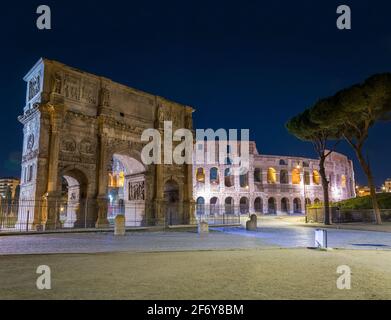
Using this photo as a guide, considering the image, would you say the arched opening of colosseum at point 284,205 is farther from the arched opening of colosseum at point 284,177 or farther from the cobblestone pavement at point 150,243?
the cobblestone pavement at point 150,243

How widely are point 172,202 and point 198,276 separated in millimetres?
19396

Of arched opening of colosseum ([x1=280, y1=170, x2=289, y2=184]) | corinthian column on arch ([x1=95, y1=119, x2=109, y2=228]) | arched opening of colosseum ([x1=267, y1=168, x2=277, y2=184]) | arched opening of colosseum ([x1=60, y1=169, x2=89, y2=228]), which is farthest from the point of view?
arched opening of colosseum ([x1=280, y1=170, x2=289, y2=184])

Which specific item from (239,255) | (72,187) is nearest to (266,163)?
(72,187)

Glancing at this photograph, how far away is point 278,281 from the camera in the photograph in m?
5.29

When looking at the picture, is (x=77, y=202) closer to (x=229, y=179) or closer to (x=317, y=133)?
(x=317, y=133)

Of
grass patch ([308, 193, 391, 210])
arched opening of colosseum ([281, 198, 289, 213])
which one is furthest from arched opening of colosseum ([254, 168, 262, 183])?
grass patch ([308, 193, 391, 210])

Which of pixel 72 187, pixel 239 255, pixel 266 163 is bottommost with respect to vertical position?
pixel 239 255

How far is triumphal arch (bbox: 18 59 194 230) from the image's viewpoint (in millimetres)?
17344

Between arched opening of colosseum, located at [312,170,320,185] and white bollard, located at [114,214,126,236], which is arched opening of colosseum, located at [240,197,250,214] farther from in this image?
white bollard, located at [114,214,126,236]

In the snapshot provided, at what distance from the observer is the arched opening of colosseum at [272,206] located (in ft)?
183

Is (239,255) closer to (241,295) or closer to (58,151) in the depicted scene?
(241,295)

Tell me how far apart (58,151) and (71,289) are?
47.7 ft

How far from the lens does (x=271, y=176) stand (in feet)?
187
